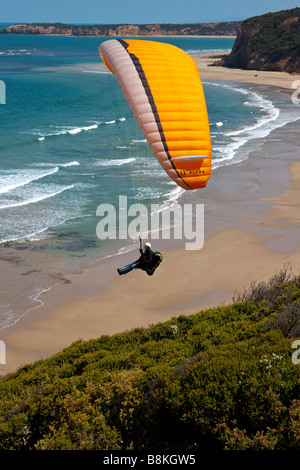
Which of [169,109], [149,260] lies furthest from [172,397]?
[169,109]

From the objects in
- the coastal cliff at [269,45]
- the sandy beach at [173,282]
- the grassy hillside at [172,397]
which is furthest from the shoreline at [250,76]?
the grassy hillside at [172,397]

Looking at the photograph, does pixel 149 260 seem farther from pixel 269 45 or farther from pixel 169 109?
pixel 269 45

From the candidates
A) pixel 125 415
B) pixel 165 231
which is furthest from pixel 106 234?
pixel 125 415

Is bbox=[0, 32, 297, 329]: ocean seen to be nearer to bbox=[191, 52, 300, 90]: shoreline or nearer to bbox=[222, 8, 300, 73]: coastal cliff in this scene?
bbox=[191, 52, 300, 90]: shoreline

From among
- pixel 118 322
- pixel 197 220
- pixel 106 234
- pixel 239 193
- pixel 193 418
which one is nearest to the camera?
pixel 193 418

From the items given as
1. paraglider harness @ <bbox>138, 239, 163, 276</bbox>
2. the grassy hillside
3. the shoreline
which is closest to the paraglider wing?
paraglider harness @ <bbox>138, 239, 163, 276</bbox>
